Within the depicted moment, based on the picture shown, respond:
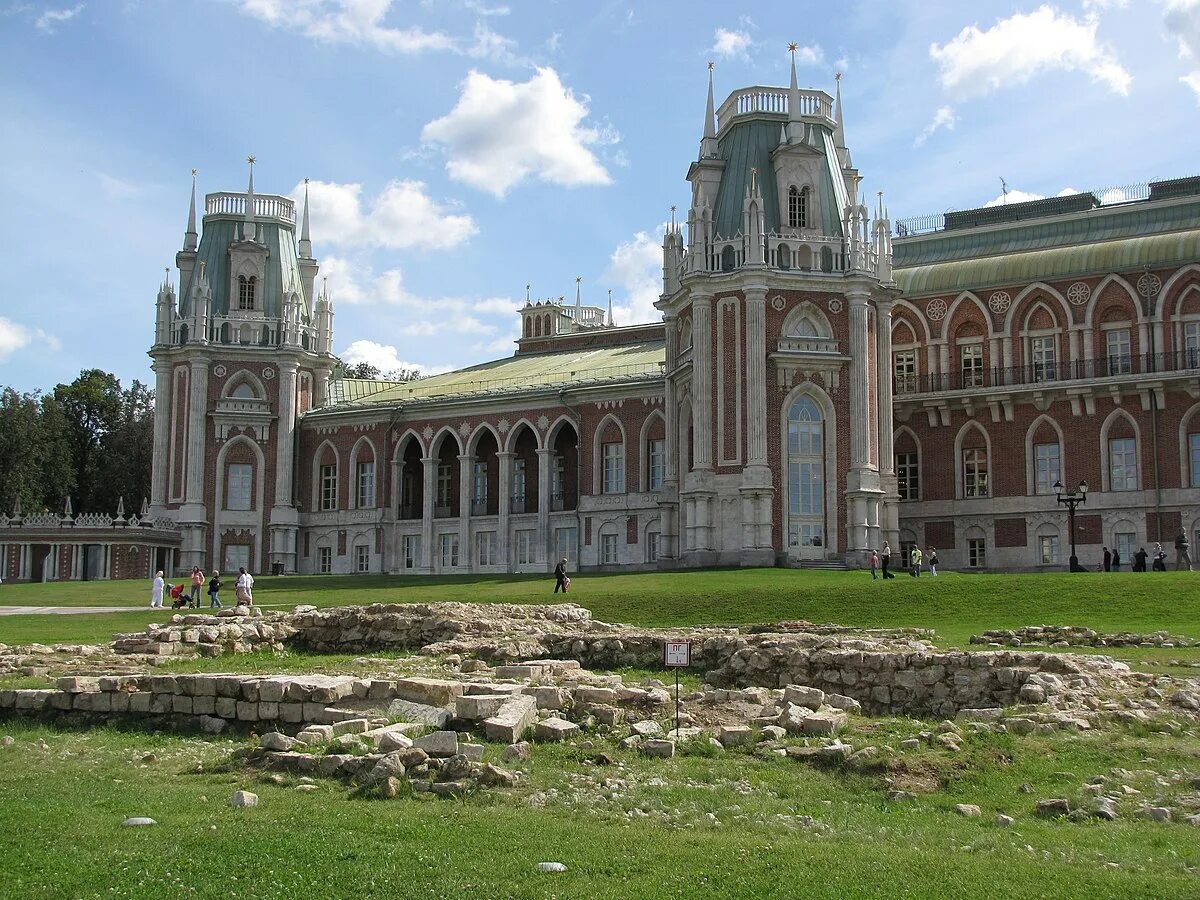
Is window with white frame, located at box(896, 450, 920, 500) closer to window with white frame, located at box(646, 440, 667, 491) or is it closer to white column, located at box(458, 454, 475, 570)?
window with white frame, located at box(646, 440, 667, 491)

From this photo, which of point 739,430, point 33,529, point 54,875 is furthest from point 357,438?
point 54,875

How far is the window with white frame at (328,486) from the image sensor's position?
247 feet

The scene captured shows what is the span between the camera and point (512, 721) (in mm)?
17953

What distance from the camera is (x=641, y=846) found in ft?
42.6

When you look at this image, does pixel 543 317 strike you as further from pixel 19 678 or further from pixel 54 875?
pixel 54 875

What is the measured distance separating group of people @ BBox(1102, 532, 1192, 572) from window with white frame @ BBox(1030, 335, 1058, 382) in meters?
8.29

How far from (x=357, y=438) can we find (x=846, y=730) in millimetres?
58377

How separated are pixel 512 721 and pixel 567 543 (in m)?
50.4

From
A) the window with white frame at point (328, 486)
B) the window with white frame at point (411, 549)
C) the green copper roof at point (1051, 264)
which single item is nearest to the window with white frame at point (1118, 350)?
the green copper roof at point (1051, 264)

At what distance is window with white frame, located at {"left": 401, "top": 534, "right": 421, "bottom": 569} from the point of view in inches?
2872

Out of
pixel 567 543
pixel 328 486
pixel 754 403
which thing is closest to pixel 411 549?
pixel 328 486

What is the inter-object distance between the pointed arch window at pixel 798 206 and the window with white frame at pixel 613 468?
46.9 ft

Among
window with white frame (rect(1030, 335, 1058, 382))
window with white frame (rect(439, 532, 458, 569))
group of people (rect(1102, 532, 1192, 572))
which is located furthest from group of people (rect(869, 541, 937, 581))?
window with white frame (rect(439, 532, 458, 569))

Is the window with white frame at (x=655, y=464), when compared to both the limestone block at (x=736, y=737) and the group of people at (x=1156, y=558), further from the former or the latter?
the limestone block at (x=736, y=737)
